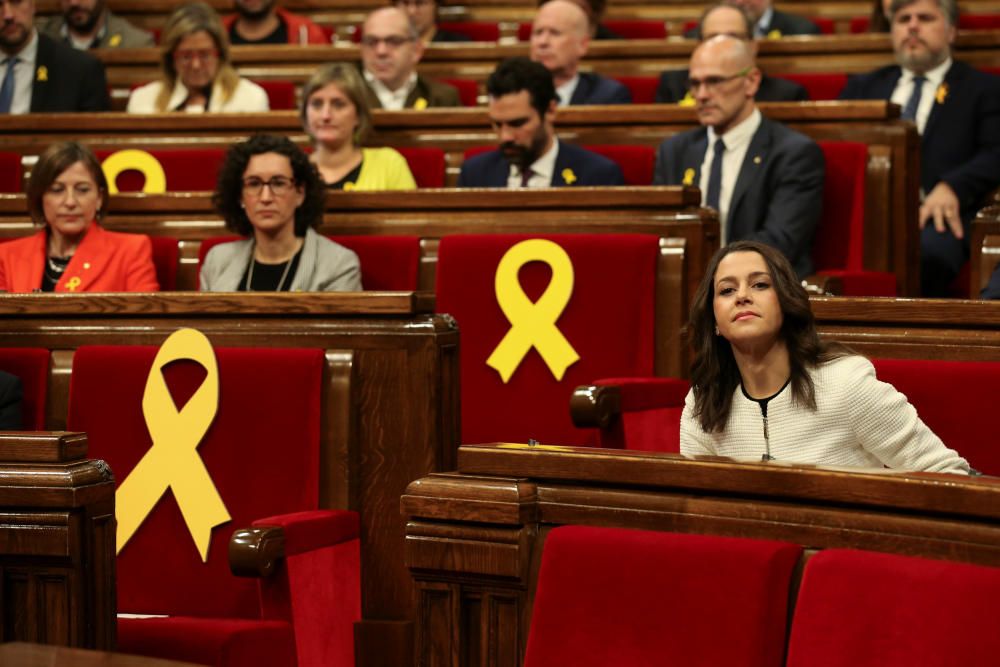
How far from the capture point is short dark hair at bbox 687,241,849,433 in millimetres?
797

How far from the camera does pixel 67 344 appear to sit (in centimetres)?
95

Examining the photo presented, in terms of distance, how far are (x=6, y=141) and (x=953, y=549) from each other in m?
1.36

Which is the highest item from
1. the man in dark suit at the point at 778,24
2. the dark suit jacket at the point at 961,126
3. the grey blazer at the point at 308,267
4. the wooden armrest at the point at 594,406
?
the man in dark suit at the point at 778,24

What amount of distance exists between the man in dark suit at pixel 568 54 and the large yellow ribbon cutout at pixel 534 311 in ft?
2.18

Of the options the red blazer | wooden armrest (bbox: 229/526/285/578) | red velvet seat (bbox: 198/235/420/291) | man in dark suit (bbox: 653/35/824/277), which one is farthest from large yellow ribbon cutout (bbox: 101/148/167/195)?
wooden armrest (bbox: 229/526/285/578)

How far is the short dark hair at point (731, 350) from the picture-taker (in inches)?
31.4

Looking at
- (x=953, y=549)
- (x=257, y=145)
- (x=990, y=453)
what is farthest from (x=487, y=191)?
(x=953, y=549)

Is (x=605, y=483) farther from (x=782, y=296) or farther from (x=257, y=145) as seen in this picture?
(x=257, y=145)

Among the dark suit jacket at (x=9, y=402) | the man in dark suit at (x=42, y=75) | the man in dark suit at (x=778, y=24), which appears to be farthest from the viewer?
the man in dark suit at (x=778, y=24)

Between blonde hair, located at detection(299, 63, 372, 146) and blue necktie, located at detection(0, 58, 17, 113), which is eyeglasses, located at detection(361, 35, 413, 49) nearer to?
blonde hair, located at detection(299, 63, 372, 146)

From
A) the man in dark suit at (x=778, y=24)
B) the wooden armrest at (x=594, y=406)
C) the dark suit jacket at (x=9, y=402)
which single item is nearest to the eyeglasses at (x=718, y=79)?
the wooden armrest at (x=594, y=406)

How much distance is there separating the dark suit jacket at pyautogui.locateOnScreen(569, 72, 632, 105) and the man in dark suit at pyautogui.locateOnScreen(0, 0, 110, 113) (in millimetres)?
→ 605

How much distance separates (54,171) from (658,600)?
0.89 m

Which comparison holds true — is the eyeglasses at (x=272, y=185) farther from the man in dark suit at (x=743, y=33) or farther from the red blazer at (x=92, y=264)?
the man in dark suit at (x=743, y=33)
